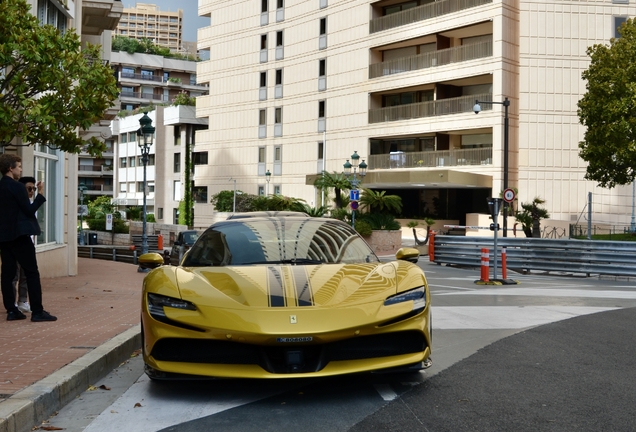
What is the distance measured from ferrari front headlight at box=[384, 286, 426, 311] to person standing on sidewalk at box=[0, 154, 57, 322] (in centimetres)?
505

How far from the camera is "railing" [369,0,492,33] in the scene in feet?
150

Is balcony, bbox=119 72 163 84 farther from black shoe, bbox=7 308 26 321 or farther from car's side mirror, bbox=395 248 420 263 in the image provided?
car's side mirror, bbox=395 248 420 263

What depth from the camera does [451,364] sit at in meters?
7.55

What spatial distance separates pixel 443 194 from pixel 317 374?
44.4 meters

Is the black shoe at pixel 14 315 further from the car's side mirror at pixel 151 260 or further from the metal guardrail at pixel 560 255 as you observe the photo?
the metal guardrail at pixel 560 255

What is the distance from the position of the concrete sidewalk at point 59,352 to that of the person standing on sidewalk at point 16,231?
444mm

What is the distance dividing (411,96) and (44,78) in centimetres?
4049

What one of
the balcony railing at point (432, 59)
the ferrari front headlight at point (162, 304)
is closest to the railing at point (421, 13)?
the balcony railing at point (432, 59)

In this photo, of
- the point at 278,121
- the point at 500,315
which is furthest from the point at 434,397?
the point at 278,121

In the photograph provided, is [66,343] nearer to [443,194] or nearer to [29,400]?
[29,400]

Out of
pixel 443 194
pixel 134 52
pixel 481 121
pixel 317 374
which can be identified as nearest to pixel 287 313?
pixel 317 374

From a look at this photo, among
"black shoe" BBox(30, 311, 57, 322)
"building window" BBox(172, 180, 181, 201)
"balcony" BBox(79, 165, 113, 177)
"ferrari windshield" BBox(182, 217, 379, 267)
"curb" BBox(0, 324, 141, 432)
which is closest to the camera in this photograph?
"curb" BBox(0, 324, 141, 432)

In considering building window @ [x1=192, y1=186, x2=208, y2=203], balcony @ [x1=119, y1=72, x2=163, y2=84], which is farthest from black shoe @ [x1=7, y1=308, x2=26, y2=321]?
balcony @ [x1=119, y1=72, x2=163, y2=84]

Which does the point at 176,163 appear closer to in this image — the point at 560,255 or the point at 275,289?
the point at 560,255
